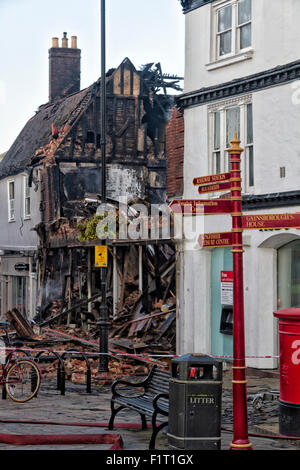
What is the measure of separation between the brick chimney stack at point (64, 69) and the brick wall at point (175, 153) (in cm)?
1728

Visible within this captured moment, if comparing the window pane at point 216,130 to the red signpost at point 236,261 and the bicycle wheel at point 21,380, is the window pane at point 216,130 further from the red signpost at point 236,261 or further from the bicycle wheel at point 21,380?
the red signpost at point 236,261

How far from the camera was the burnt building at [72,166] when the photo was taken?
32.9 meters

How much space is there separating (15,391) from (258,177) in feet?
25.4

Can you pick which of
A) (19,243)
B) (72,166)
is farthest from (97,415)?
(19,243)

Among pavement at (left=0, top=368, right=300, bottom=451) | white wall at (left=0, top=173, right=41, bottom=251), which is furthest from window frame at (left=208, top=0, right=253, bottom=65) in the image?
white wall at (left=0, top=173, right=41, bottom=251)

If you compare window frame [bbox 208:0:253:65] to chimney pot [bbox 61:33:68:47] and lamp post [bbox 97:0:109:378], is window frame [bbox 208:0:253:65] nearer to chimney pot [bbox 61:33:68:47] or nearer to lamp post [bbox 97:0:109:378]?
lamp post [bbox 97:0:109:378]

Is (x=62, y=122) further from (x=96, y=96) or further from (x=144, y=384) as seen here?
(x=144, y=384)

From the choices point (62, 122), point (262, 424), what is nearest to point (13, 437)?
point (262, 424)

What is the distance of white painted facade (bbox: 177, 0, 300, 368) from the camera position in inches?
716

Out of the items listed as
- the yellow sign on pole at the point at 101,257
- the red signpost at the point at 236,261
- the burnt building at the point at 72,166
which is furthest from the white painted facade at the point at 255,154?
the burnt building at the point at 72,166

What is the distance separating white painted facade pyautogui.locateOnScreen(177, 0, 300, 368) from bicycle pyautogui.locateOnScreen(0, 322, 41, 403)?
592 centimetres

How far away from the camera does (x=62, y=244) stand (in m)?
30.7
